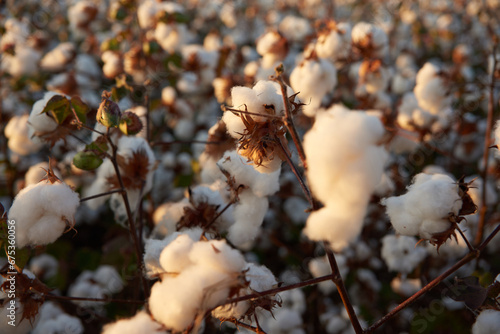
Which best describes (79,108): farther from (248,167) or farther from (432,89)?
(432,89)

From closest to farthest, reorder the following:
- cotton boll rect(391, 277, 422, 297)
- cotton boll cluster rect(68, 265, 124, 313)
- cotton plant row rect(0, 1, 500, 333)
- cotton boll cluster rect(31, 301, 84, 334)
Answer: cotton plant row rect(0, 1, 500, 333) → cotton boll cluster rect(31, 301, 84, 334) → cotton boll rect(391, 277, 422, 297) → cotton boll cluster rect(68, 265, 124, 313)

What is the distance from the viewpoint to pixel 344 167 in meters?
0.68

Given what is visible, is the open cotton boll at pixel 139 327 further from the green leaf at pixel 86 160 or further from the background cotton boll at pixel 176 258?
the green leaf at pixel 86 160

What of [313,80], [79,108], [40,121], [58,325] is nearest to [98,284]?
[58,325]

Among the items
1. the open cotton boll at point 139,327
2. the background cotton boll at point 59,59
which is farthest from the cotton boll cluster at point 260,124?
the background cotton boll at point 59,59

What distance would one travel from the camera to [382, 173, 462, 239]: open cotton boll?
2.97 feet

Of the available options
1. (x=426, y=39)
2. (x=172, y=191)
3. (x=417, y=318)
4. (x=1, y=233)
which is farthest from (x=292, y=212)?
(x=426, y=39)

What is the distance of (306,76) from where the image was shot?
5.90 feet

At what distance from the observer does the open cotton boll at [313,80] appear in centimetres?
180

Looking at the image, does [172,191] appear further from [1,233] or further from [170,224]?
[1,233]

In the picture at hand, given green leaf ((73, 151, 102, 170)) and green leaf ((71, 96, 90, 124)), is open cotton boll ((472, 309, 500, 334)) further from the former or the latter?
green leaf ((71, 96, 90, 124))

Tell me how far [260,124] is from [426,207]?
41 centimetres

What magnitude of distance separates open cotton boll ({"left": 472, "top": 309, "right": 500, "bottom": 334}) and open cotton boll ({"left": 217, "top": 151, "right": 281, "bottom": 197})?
637 mm

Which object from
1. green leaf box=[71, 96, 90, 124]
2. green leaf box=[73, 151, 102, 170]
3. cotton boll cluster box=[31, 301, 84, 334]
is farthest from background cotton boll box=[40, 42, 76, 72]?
green leaf box=[73, 151, 102, 170]
